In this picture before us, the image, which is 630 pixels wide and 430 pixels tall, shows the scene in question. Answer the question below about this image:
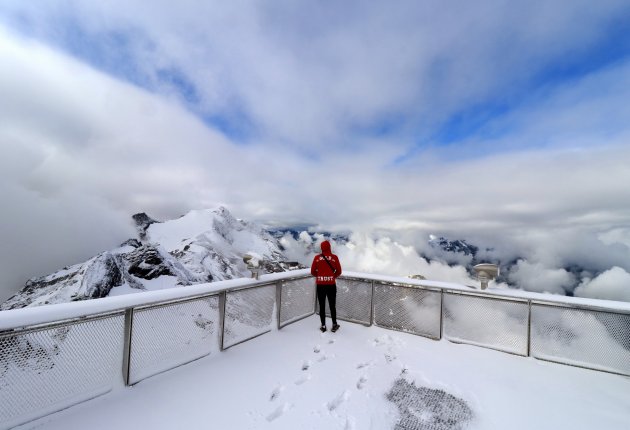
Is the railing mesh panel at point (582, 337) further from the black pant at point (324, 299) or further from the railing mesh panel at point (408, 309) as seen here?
the black pant at point (324, 299)

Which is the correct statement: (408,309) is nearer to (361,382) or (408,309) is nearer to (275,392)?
(361,382)

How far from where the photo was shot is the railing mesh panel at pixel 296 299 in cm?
729

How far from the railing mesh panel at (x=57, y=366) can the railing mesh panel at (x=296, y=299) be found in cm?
367

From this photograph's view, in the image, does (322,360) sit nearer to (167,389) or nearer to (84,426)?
(167,389)

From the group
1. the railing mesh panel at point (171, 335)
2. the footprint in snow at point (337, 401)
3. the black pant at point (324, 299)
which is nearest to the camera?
the footprint in snow at point (337, 401)

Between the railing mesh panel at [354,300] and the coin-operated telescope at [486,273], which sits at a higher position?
the coin-operated telescope at [486,273]

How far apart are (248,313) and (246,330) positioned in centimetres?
37

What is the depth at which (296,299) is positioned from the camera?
7.73 meters

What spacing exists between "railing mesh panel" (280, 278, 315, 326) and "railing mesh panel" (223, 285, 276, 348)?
36cm

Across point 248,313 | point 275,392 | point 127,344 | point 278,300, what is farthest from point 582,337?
point 127,344

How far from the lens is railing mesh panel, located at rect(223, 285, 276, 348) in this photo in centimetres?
574

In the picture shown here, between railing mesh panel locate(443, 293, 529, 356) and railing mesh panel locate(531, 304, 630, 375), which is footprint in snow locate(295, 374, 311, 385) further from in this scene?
railing mesh panel locate(531, 304, 630, 375)

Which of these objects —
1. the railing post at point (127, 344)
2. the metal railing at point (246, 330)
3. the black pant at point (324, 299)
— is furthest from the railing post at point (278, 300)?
the railing post at point (127, 344)

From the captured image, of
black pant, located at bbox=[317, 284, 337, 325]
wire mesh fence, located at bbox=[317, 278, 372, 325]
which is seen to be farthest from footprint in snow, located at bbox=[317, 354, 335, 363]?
wire mesh fence, located at bbox=[317, 278, 372, 325]
